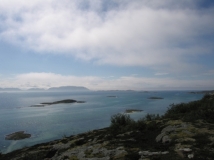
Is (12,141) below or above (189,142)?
below

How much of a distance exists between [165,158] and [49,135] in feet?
114

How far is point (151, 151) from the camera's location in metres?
5.90

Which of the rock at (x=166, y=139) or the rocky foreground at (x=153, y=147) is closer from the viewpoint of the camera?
the rocky foreground at (x=153, y=147)

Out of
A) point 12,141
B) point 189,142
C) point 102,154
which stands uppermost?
point 189,142

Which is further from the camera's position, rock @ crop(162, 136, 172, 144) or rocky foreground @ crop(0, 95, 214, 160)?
rock @ crop(162, 136, 172, 144)

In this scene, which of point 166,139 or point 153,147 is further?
point 166,139

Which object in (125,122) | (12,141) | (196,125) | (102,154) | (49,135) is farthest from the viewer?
(49,135)

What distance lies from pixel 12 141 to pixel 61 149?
29.8m

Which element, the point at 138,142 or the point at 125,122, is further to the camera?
the point at 125,122

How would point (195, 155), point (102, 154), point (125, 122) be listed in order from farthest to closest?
point (125, 122) < point (102, 154) < point (195, 155)

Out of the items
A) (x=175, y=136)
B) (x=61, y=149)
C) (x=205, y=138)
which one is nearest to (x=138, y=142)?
(x=175, y=136)

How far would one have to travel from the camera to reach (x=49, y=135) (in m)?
36.0

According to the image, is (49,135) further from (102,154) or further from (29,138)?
(102,154)

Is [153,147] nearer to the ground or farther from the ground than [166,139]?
nearer to the ground
